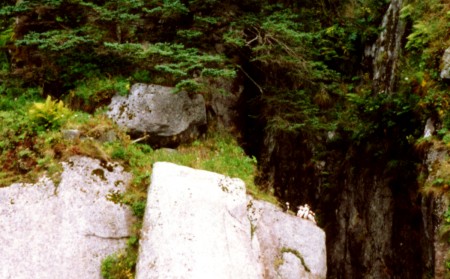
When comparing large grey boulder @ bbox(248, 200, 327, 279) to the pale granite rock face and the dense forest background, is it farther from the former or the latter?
the dense forest background

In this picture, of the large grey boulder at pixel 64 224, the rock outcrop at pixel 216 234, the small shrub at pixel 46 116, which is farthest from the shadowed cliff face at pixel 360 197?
the small shrub at pixel 46 116

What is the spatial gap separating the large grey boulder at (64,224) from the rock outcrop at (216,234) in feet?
2.94

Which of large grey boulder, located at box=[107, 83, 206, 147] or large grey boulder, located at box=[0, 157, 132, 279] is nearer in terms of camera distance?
large grey boulder, located at box=[0, 157, 132, 279]

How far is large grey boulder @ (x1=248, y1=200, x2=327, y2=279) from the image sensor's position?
8250mm

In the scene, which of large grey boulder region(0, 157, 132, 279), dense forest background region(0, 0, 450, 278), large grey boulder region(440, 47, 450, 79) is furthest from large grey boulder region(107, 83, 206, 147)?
large grey boulder region(440, 47, 450, 79)

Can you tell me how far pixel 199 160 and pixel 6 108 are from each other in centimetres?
540

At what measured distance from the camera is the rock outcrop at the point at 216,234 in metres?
7.07

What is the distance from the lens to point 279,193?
550 inches

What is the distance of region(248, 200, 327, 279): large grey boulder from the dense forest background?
5.68 ft

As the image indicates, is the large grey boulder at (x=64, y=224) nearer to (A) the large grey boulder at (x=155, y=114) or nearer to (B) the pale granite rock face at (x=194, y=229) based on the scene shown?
(B) the pale granite rock face at (x=194, y=229)

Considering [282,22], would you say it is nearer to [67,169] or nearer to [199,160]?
[199,160]

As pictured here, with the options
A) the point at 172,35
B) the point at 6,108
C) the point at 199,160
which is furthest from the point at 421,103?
the point at 6,108

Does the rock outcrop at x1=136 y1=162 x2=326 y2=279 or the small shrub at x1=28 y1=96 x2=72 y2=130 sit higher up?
the small shrub at x1=28 y1=96 x2=72 y2=130

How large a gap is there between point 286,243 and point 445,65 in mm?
5101
